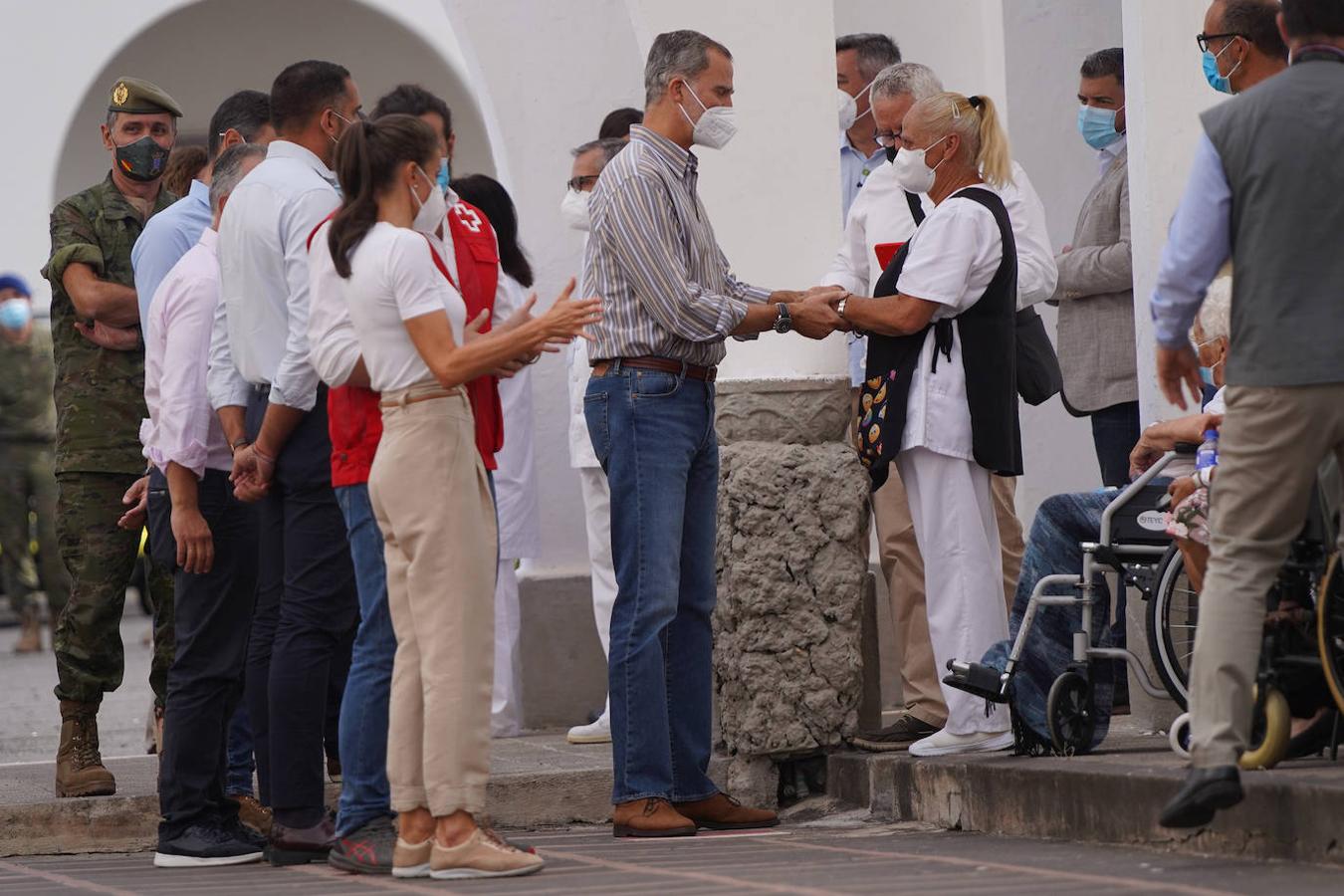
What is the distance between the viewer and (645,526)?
6215 millimetres

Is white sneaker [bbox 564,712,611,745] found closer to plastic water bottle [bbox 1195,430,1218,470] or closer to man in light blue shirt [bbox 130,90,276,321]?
man in light blue shirt [bbox 130,90,276,321]

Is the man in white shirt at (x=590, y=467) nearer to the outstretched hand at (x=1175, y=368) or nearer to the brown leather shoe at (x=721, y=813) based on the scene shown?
the brown leather shoe at (x=721, y=813)

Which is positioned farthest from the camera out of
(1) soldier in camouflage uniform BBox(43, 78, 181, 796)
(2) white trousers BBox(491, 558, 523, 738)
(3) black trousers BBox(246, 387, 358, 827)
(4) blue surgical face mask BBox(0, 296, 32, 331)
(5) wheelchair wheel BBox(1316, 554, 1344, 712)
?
(4) blue surgical face mask BBox(0, 296, 32, 331)

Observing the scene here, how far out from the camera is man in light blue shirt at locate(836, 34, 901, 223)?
8.30 metres

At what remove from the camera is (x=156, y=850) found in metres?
6.32

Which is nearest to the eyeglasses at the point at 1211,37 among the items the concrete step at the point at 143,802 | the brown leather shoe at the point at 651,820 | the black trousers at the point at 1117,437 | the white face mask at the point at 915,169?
the white face mask at the point at 915,169

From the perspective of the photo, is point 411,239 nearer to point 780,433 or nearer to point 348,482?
point 348,482

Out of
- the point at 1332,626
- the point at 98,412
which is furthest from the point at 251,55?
the point at 1332,626

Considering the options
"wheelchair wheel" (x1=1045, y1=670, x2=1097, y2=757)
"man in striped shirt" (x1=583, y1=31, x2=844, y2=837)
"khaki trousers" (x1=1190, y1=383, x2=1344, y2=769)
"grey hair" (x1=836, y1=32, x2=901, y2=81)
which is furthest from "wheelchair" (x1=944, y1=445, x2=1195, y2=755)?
"grey hair" (x1=836, y1=32, x2=901, y2=81)

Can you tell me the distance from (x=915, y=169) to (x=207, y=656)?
2.44m

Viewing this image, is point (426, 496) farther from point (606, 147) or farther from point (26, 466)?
point (26, 466)

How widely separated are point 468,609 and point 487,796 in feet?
5.08

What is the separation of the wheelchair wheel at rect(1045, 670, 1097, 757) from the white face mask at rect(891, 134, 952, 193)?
4.94ft

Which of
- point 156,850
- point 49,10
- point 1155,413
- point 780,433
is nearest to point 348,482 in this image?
point 156,850
